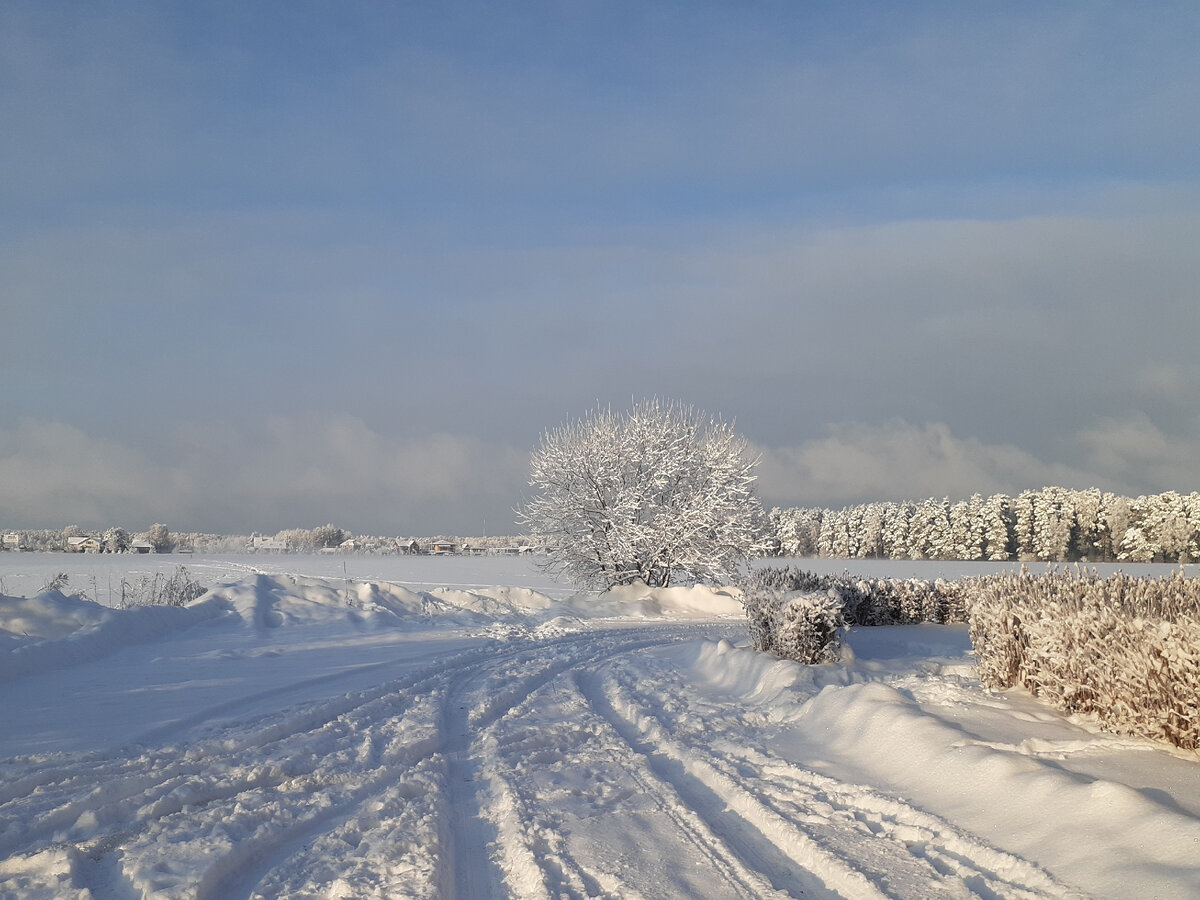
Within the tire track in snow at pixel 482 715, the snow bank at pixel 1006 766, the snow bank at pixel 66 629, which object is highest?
the snow bank at pixel 66 629

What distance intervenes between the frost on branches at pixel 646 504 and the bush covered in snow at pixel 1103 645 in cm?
1829

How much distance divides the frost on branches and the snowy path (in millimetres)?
19113

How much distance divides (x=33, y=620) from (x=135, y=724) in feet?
24.7

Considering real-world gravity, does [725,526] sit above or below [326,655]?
above

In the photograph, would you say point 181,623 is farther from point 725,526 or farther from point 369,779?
point 725,526

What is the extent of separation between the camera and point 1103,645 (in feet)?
21.5

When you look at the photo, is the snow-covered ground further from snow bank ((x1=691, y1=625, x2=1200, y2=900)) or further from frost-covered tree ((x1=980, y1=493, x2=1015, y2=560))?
frost-covered tree ((x1=980, y1=493, x2=1015, y2=560))

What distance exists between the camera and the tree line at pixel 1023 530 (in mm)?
52344

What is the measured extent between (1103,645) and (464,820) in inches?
210

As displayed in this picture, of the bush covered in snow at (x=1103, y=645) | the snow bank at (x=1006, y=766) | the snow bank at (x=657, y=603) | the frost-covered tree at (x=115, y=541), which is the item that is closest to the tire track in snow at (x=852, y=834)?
the snow bank at (x=1006, y=766)

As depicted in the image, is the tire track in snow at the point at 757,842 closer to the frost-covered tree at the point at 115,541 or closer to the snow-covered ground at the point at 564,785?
the snow-covered ground at the point at 564,785

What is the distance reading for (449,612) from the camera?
22.0 meters

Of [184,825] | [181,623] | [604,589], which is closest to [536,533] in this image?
[604,589]

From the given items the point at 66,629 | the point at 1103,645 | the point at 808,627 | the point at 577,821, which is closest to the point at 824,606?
the point at 808,627
